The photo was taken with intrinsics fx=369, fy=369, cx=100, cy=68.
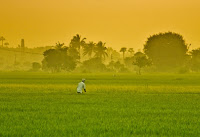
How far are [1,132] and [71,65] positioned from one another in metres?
144

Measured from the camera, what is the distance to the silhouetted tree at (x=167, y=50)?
15412 cm

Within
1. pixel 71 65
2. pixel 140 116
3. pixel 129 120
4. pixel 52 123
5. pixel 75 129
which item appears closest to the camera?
pixel 75 129

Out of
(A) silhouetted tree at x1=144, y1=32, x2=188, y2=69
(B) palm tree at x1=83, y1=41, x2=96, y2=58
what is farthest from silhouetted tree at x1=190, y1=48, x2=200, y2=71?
(B) palm tree at x1=83, y1=41, x2=96, y2=58

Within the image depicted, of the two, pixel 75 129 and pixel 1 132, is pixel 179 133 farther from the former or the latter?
pixel 1 132

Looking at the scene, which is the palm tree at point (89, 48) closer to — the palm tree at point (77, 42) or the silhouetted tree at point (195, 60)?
the palm tree at point (77, 42)

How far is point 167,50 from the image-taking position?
155250 mm

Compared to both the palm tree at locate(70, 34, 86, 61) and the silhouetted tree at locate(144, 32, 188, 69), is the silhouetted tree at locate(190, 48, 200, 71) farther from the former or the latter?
the palm tree at locate(70, 34, 86, 61)

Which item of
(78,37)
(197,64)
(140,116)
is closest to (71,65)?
(78,37)

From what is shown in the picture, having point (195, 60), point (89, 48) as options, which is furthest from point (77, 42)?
point (195, 60)

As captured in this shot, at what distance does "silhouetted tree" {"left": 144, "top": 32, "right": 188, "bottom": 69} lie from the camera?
15412 cm

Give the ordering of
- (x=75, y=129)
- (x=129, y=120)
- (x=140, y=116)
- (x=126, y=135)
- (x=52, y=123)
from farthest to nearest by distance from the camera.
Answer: (x=140, y=116), (x=129, y=120), (x=52, y=123), (x=75, y=129), (x=126, y=135)

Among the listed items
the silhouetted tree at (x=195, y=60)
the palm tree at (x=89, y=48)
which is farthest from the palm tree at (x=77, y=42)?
the silhouetted tree at (x=195, y=60)

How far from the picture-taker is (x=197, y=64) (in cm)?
15662

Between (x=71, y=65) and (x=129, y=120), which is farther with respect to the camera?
(x=71, y=65)
